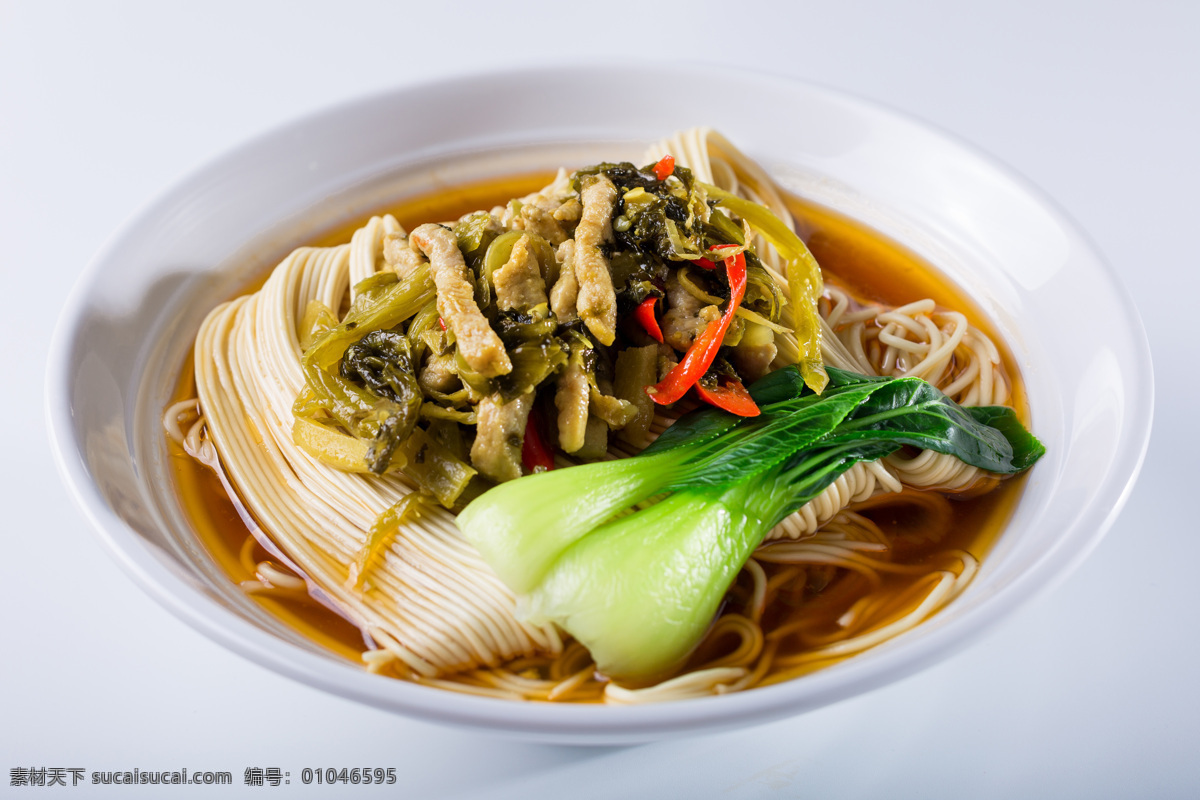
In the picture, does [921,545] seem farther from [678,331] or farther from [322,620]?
[322,620]

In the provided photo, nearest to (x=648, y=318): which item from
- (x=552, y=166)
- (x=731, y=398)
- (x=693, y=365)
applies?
(x=693, y=365)

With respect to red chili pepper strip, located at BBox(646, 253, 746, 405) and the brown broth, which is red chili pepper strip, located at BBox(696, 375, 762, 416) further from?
the brown broth

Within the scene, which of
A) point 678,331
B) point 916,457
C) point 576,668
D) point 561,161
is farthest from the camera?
point 561,161

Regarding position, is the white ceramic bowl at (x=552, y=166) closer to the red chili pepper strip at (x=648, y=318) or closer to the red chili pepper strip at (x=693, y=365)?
the red chili pepper strip at (x=693, y=365)

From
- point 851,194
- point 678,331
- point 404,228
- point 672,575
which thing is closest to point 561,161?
point 404,228

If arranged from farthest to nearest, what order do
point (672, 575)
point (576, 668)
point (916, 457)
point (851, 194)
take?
point (851, 194)
point (916, 457)
point (576, 668)
point (672, 575)

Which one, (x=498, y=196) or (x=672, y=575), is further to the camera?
(x=498, y=196)

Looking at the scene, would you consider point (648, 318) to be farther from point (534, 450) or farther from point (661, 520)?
point (661, 520)

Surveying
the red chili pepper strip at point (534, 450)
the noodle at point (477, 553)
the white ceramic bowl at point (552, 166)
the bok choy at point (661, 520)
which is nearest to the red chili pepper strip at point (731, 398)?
the bok choy at point (661, 520)
